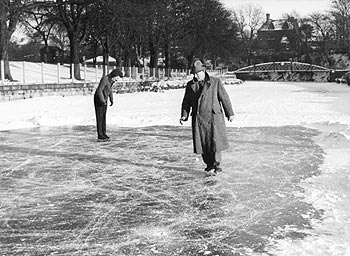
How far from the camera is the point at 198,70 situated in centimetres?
677

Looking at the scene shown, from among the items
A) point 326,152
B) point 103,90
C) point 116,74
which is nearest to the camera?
point 326,152

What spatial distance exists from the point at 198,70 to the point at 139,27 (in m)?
33.8

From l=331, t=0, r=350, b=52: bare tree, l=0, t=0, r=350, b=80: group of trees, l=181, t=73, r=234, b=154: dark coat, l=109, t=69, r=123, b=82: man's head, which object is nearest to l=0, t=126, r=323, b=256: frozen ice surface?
l=181, t=73, r=234, b=154: dark coat

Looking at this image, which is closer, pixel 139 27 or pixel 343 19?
pixel 139 27

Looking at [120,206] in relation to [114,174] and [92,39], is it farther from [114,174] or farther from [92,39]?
[92,39]

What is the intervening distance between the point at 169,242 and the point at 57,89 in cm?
2399

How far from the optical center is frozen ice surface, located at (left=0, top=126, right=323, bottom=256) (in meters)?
4.41

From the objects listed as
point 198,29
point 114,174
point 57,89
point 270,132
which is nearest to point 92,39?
point 198,29

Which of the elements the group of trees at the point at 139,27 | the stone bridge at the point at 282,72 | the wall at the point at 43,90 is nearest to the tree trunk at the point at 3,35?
the group of trees at the point at 139,27

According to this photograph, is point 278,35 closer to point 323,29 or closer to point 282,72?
point 323,29

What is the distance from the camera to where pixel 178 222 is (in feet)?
16.4

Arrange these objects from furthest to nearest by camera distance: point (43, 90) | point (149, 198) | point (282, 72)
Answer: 1. point (282, 72)
2. point (43, 90)
3. point (149, 198)

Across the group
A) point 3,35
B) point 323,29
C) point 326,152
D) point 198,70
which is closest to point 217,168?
point 198,70

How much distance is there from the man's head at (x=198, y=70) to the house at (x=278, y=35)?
93900 millimetres
